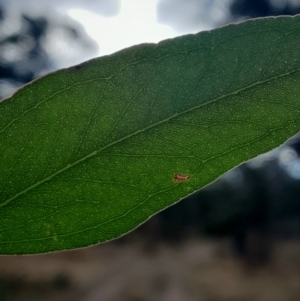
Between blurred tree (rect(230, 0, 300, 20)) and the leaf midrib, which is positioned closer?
the leaf midrib

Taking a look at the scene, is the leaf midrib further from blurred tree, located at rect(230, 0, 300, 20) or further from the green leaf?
blurred tree, located at rect(230, 0, 300, 20)

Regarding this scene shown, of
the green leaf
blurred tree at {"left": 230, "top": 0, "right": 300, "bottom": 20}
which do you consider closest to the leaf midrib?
the green leaf

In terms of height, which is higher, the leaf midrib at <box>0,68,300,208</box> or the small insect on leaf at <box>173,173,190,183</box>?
the leaf midrib at <box>0,68,300,208</box>

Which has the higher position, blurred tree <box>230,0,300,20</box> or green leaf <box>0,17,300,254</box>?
blurred tree <box>230,0,300,20</box>

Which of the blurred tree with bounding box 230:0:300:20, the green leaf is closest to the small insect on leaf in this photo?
the green leaf

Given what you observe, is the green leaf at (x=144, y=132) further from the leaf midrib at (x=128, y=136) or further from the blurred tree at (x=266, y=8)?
the blurred tree at (x=266, y=8)

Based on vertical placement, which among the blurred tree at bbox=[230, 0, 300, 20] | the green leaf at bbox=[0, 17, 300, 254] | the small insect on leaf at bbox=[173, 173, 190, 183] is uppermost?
the blurred tree at bbox=[230, 0, 300, 20]

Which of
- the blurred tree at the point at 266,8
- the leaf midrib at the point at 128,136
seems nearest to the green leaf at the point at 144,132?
the leaf midrib at the point at 128,136

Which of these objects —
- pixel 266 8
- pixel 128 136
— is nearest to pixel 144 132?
pixel 128 136
